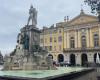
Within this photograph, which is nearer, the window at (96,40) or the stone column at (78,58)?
the window at (96,40)

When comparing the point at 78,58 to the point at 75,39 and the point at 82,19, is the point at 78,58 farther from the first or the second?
the point at 82,19

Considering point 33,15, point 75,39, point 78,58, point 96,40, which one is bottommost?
point 78,58

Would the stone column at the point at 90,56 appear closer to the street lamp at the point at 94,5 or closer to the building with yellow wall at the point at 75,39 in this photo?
the building with yellow wall at the point at 75,39

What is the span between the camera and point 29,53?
14.9 meters

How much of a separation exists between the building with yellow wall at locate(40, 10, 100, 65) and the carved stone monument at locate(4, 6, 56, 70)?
28121 mm

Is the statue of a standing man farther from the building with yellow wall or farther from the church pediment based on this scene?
the church pediment

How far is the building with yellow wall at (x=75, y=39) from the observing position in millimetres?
43531

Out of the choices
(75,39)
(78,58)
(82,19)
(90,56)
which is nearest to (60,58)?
(78,58)

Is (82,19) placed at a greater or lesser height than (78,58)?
greater

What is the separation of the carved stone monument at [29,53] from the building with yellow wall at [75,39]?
2812 cm

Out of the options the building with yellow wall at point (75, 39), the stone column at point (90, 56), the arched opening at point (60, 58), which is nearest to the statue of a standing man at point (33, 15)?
the building with yellow wall at point (75, 39)

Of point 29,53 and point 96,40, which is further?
point 96,40

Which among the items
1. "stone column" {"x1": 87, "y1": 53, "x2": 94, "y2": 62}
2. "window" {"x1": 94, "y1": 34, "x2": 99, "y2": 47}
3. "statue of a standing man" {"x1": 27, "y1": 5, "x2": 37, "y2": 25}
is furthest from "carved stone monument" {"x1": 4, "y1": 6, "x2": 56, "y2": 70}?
"window" {"x1": 94, "y1": 34, "x2": 99, "y2": 47}

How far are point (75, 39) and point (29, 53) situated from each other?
32.4 meters
